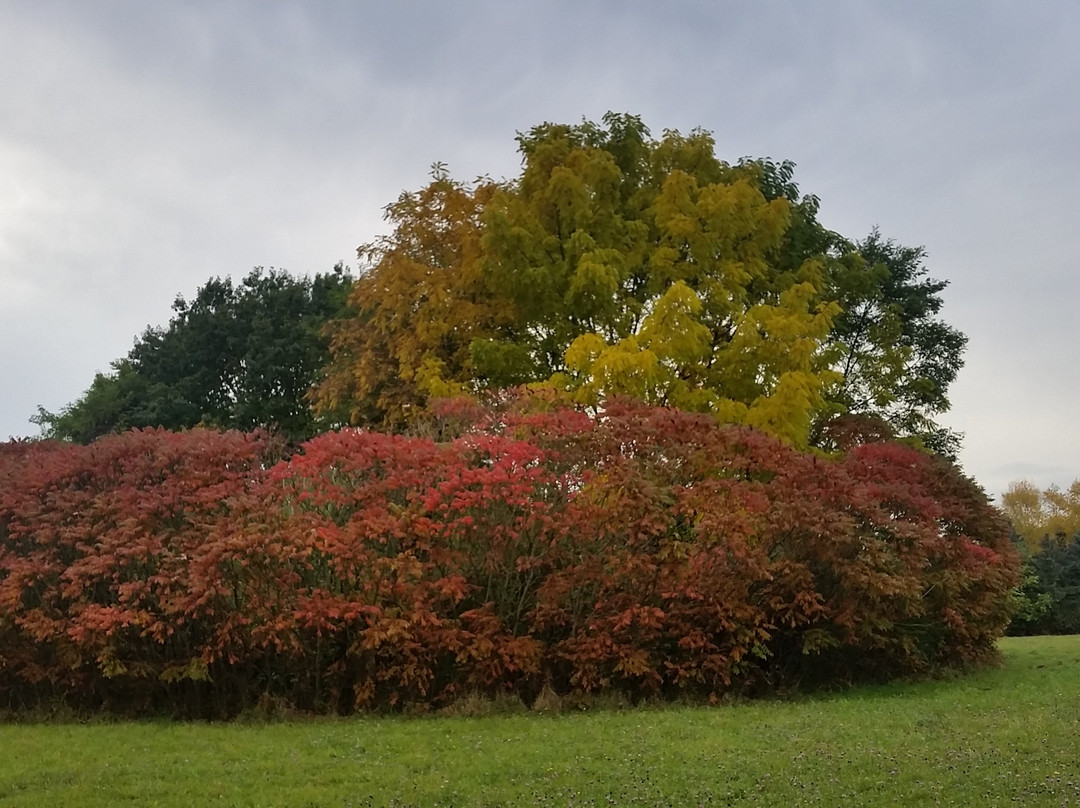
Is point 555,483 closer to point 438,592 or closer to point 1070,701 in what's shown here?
point 438,592

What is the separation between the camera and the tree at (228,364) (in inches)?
1319

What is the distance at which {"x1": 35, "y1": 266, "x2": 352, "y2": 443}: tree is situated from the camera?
110 feet

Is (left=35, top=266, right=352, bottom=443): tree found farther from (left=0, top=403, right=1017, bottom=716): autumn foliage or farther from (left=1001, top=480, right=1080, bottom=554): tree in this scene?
(left=1001, top=480, right=1080, bottom=554): tree

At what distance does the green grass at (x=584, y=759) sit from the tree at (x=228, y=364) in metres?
24.2

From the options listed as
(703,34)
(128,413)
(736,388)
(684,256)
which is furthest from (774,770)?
(128,413)

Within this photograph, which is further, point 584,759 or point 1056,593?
point 1056,593

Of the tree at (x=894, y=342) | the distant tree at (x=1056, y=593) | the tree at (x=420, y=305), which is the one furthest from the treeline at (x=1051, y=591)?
the tree at (x=420, y=305)

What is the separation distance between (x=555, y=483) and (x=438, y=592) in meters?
1.67

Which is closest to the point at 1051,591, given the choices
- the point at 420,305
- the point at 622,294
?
the point at 622,294

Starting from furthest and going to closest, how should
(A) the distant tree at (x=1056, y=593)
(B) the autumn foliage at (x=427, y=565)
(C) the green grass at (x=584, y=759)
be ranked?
(A) the distant tree at (x=1056, y=593)
(B) the autumn foliage at (x=427, y=565)
(C) the green grass at (x=584, y=759)

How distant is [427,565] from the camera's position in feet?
31.7

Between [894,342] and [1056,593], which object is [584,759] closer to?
[894,342]

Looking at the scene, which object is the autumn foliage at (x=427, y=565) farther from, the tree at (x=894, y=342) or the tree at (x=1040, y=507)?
the tree at (x=1040, y=507)

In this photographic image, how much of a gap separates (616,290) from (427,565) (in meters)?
7.45
